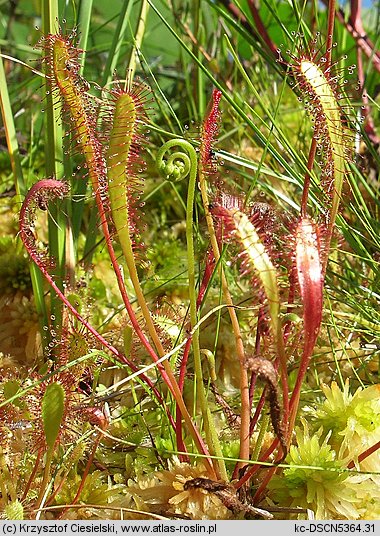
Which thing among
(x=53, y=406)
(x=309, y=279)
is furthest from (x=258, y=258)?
(x=53, y=406)

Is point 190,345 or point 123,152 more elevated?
point 123,152

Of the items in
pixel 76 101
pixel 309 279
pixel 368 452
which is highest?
pixel 76 101

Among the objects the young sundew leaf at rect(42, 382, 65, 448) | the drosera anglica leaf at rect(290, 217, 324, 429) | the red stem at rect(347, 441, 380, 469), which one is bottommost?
the red stem at rect(347, 441, 380, 469)

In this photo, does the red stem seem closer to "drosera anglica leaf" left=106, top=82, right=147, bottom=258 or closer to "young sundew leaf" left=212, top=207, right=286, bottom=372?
"young sundew leaf" left=212, top=207, right=286, bottom=372

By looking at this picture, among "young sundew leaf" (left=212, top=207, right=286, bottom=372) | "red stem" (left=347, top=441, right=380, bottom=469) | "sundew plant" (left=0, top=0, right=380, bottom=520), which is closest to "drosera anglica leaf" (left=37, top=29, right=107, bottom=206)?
"sundew plant" (left=0, top=0, right=380, bottom=520)

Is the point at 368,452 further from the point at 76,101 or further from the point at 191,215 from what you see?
the point at 76,101

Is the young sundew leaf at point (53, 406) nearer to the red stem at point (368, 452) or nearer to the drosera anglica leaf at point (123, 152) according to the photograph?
the drosera anglica leaf at point (123, 152)


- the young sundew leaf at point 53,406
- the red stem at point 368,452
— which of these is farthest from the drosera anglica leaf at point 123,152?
the red stem at point 368,452
